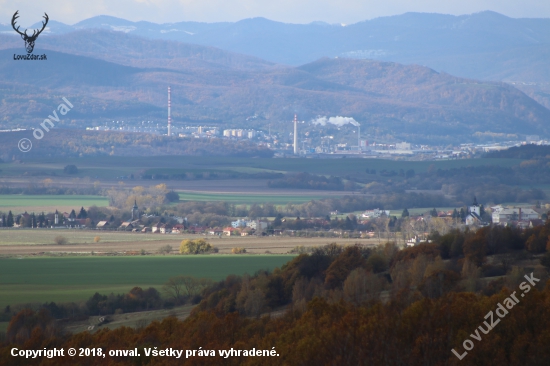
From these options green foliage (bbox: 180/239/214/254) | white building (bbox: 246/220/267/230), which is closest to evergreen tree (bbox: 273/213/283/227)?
white building (bbox: 246/220/267/230)

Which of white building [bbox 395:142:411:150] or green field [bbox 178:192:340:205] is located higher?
white building [bbox 395:142:411:150]

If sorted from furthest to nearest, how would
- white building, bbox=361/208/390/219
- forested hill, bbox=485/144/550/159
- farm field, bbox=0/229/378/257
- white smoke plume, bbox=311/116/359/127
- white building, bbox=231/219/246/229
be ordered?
white smoke plume, bbox=311/116/359/127 < forested hill, bbox=485/144/550/159 < white building, bbox=361/208/390/219 < white building, bbox=231/219/246/229 < farm field, bbox=0/229/378/257

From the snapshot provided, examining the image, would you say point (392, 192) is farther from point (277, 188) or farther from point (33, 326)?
point (33, 326)

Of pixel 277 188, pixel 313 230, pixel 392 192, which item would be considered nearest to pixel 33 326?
pixel 313 230

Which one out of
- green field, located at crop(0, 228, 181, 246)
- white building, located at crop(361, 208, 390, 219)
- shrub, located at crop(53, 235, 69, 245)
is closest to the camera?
shrub, located at crop(53, 235, 69, 245)

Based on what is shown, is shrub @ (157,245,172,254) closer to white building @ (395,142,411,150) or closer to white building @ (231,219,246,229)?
white building @ (231,219,246,229)

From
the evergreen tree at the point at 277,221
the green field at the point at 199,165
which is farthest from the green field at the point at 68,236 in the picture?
the green field at the point at 199,165
